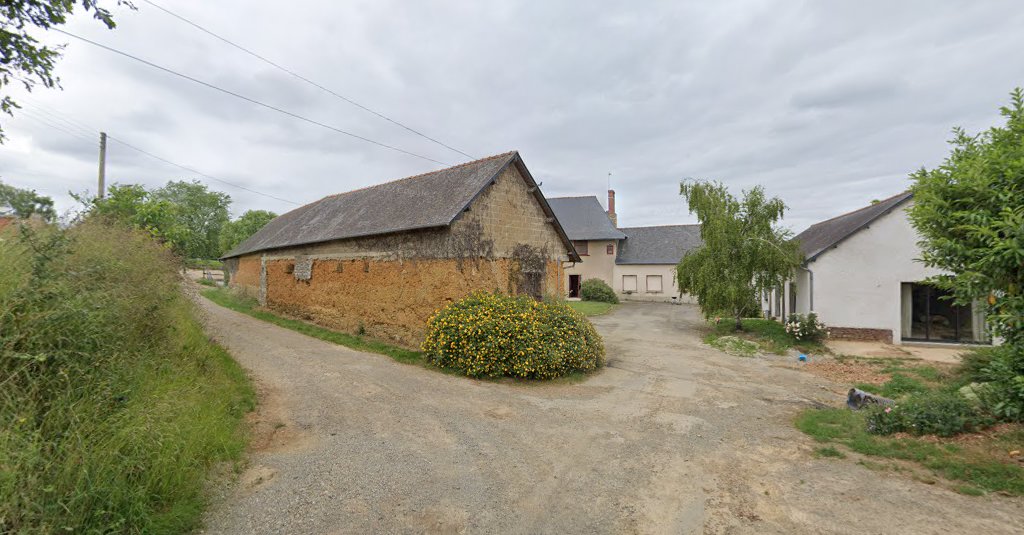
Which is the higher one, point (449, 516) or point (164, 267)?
point (164, 267)

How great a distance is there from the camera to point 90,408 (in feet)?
11.2

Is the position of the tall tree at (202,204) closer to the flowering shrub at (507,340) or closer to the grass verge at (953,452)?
the flowering shrub at (507,340)

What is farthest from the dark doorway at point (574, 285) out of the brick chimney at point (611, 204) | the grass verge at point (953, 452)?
the grass verge at point (953, 452)

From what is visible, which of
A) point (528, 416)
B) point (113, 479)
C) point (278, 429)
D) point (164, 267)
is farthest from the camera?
point (164, 267)

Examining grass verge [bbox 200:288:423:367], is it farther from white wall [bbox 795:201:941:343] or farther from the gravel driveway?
white wall [bbox 795:201:941:343]

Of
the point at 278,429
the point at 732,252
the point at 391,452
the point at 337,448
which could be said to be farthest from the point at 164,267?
the point at 732,252

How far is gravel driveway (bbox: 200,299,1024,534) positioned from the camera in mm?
3539

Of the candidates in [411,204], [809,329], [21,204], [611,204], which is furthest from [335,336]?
[611,204]

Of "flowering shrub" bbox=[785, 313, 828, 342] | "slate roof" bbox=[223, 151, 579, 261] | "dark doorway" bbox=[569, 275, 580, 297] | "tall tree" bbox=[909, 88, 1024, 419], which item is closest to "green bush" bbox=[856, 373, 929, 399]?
"tall tree" bbox=[909, 88, 1024, 419]

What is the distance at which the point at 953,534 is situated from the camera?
330 cm

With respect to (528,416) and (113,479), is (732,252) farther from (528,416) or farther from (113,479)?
(113,479)

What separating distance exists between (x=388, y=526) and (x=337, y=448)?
1.77 m

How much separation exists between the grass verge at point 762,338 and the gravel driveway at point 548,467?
15.9ft

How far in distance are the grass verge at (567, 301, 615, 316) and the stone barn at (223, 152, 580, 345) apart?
34.0 feet
